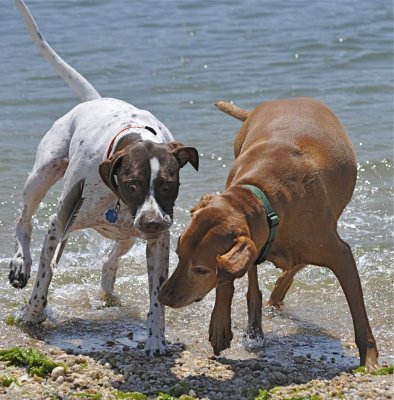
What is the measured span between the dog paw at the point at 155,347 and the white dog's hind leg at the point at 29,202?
1.19 m

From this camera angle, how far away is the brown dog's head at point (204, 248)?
5.33m

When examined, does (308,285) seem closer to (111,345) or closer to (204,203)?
(111,345)

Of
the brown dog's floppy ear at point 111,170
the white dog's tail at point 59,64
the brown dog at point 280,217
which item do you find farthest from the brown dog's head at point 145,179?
the white dog's tail at point 59,64

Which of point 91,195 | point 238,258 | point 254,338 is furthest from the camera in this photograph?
point 254,338

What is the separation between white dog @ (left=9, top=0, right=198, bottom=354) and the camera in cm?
589

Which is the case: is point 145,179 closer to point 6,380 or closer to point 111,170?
point 111,170

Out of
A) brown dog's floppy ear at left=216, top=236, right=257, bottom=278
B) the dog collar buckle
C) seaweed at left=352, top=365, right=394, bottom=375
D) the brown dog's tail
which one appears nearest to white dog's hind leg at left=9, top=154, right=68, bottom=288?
the dog collar buckle

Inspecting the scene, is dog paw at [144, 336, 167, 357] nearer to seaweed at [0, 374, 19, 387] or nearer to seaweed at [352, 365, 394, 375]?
seaweed at [0, 374, 19, 387]

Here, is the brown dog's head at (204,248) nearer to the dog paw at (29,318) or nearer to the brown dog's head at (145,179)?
the brown dog's head at (145,179)

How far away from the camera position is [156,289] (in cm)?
633

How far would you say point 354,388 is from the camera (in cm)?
564

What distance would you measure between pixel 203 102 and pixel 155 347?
24.1ft

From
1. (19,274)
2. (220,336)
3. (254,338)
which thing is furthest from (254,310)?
(19,274)

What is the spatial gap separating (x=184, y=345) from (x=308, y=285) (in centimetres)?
162
